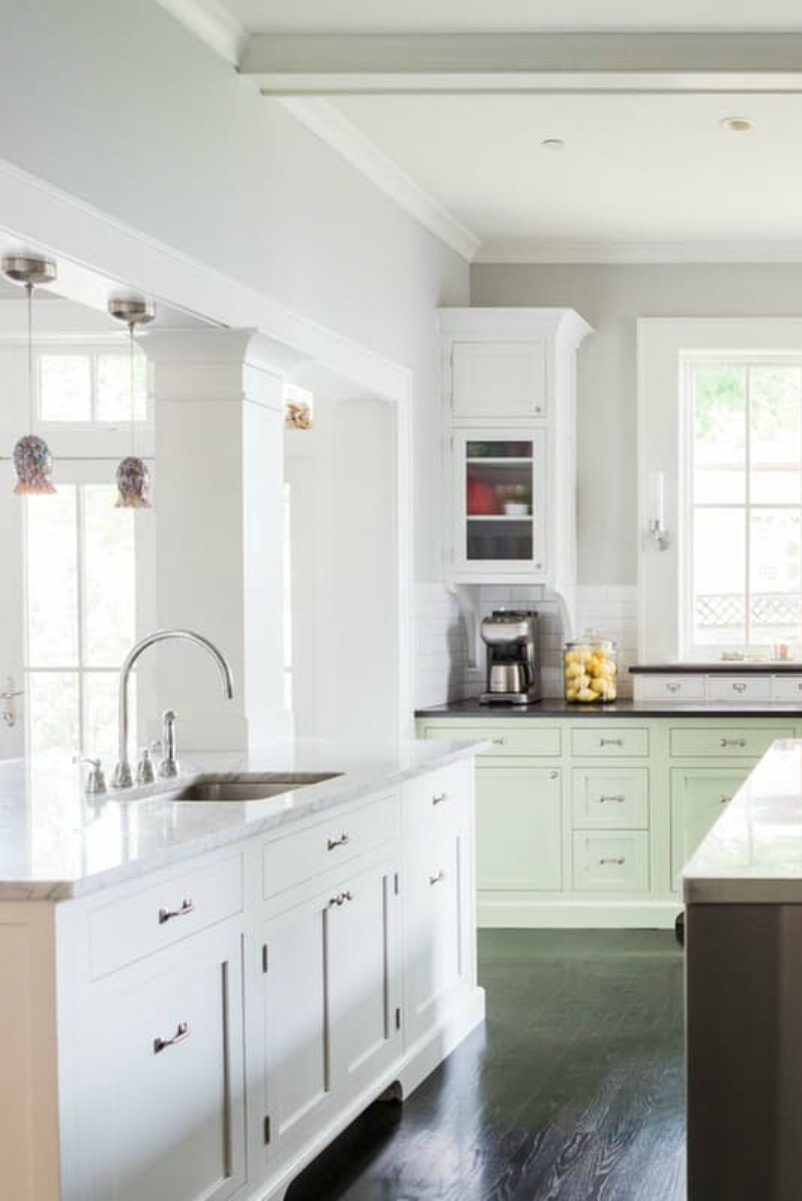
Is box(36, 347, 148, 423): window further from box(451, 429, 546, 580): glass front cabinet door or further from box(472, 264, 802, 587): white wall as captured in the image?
box(472, 264, 802, 587): white wall

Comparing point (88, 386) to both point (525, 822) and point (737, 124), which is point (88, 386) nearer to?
point (525, 822)

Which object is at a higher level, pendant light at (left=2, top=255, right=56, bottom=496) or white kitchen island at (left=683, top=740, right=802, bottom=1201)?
pendant light at (left=2, top=255, right=56, bottom=496)

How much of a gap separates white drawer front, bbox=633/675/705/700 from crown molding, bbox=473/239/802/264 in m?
1.85

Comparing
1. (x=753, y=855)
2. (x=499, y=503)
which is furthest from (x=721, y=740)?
(x=753, y=855)

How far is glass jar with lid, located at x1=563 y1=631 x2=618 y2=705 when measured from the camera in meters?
6.99

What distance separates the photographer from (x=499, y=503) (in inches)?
273

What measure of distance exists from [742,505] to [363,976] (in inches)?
155

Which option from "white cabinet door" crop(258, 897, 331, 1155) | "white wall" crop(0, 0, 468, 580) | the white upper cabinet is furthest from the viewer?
the white upper cabinet

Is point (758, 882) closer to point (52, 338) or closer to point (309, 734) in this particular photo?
A: point (309, 734)

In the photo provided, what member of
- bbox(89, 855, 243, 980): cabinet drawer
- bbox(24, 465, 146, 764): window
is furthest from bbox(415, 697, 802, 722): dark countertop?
bbox(89, 855, 243, 980): cabinet drawer

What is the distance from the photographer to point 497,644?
7.01 metres

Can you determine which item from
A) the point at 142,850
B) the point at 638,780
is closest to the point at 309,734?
the point at 638,780

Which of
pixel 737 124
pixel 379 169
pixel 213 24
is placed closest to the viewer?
pixel 213 24

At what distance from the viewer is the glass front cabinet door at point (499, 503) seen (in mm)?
6902
